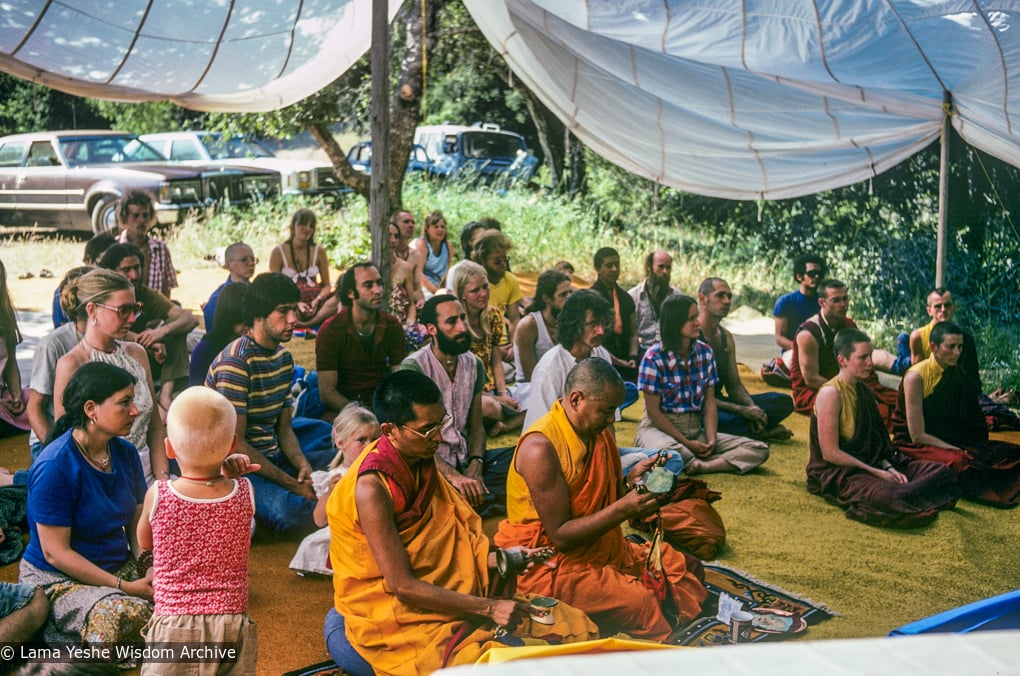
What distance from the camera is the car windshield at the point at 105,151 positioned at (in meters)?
15.2

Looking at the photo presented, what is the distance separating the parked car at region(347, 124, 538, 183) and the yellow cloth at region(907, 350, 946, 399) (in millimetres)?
12392

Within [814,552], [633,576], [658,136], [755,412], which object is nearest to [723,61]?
[658,136]

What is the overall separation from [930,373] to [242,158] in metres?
13.5

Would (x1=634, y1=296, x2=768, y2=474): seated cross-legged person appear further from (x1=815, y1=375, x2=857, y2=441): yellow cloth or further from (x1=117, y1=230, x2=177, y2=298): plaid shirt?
(x1=117, y1=230, x2=177, y2=298): plaid shirt

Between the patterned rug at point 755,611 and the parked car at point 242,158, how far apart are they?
12697mm

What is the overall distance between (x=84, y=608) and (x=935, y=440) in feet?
15.9

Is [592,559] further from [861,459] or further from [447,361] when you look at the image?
[861,459]

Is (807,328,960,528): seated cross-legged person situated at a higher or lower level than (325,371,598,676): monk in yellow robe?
lower

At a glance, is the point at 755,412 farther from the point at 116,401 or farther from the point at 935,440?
the point at 116,401

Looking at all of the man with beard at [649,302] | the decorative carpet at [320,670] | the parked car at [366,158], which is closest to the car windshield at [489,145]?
the parked car at [366,158]

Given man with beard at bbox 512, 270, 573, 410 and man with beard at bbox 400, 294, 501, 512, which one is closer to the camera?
man with beard at bbox 400, 294, 501, 512

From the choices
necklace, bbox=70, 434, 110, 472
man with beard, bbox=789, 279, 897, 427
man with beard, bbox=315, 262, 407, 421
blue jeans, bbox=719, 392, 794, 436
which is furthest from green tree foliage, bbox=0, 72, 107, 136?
necklace, bbox=70, 434, 110, 472

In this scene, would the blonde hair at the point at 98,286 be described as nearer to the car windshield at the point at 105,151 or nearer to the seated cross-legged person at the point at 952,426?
the seated cross-legged person at the point at 952,426

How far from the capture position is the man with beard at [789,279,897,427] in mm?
7645
